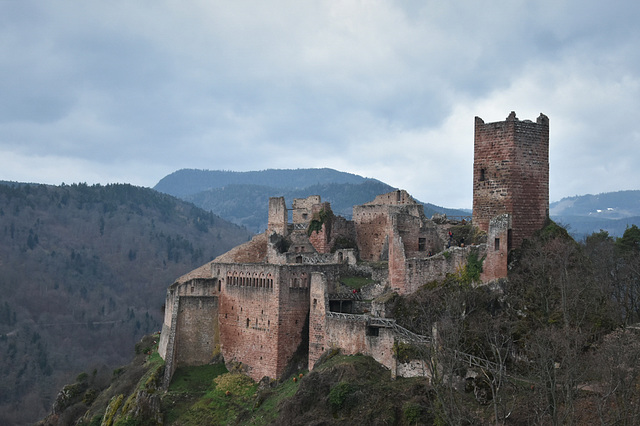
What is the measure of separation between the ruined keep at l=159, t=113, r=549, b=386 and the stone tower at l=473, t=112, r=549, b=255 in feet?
0.21

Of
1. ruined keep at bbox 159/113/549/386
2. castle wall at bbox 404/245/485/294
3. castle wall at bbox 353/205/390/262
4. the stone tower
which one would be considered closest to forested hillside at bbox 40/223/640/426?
castle wall at bbox 404/245/485/294

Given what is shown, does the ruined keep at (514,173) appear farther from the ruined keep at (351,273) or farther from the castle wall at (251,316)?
the castle wall at (251,316)

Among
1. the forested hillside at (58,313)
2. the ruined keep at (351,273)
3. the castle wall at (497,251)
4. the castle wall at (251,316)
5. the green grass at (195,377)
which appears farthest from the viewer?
the forested hillside at (58,313)

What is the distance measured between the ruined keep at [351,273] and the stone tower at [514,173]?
0.21 feet

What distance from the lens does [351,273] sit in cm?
4688

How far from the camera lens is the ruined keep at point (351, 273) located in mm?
38844

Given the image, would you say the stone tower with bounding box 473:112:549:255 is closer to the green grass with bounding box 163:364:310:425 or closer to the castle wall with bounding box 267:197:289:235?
the green grass with bounding box 163:364:310:425

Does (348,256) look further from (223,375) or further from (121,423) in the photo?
(121,423)

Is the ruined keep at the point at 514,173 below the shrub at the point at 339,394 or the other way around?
the other way around

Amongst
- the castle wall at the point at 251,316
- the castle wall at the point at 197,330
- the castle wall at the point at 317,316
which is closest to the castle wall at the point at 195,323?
the castle wall at the point at 197,330

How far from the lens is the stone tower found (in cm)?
3978

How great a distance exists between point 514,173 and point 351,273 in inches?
547

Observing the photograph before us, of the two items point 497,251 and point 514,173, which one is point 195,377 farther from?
point 514,173

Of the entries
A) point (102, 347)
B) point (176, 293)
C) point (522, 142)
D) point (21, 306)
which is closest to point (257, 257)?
point (176, 293)
